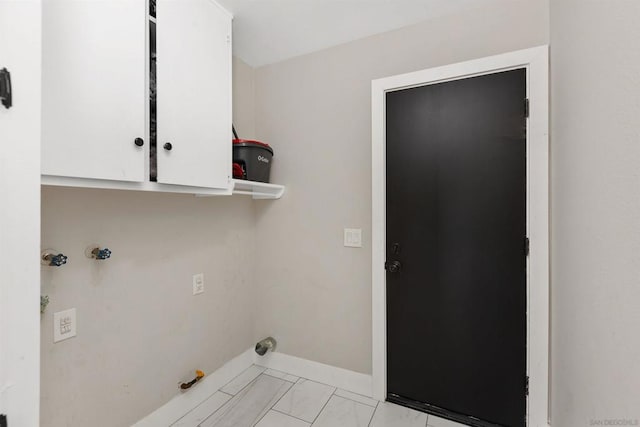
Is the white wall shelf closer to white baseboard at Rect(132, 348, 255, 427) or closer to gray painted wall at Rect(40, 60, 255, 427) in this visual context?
gray painted wall at Rect(40, 60, 255, 427)

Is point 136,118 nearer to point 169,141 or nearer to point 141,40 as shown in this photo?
point 169,141

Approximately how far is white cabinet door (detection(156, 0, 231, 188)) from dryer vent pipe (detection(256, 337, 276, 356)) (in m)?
1.26

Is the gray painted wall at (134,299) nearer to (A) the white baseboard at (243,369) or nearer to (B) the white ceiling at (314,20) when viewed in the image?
(A) the white baseboard at (243,369)

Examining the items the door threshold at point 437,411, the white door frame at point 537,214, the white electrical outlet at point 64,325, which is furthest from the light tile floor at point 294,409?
the white electrical outlet at point 64,325

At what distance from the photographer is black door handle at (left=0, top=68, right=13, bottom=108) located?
684 mm

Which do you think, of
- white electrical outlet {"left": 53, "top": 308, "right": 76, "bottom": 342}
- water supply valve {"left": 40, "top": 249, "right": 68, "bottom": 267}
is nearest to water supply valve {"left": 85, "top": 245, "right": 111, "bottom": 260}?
water supply valve {"left": 40, "top": 249, "right": 68, "bottom": 267}

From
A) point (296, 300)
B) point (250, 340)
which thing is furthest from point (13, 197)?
point (250, 340)

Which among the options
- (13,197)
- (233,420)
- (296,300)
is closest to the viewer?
(13,197)

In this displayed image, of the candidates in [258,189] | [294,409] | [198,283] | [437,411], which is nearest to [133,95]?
[258,189]

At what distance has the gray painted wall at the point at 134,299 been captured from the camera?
1.21 meters

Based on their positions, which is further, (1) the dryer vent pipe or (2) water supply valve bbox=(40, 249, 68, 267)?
(1) the dryer vent pipe

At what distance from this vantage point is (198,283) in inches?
71.6

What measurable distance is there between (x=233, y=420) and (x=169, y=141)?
1561 mm

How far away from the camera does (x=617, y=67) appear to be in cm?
71
